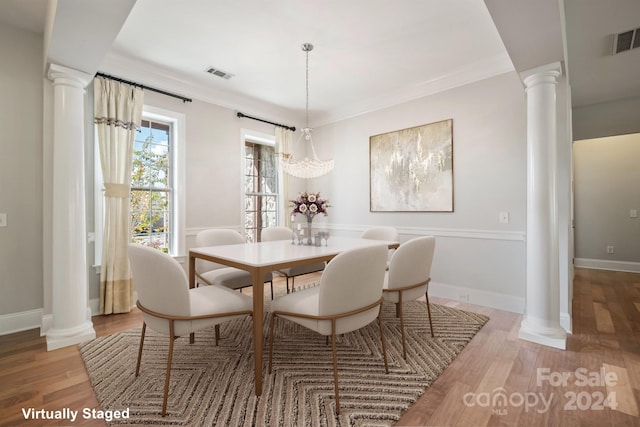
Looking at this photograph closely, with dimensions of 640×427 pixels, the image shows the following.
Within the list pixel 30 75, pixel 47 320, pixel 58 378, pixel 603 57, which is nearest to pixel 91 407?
pixel 58 378

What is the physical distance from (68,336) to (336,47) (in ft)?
11.4

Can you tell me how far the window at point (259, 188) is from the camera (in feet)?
14.9

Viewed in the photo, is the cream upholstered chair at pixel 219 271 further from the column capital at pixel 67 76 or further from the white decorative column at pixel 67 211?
the column capital at pixel 67 76

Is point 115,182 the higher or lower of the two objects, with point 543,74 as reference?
lower

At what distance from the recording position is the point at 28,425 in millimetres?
1487

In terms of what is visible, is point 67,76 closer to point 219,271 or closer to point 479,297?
point 219,271

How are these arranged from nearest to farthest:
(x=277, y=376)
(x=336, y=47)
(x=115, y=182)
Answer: (x=277, y=376), (x=336, y=47), (x=115, y=182)

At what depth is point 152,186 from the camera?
11.6ft

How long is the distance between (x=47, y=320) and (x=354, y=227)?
363 cm

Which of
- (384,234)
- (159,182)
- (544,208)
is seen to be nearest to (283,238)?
(384,234)

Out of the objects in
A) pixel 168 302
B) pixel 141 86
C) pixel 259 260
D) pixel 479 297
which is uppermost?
pixel 141 86

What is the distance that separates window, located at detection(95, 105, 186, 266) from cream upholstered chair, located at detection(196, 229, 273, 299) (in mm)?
934

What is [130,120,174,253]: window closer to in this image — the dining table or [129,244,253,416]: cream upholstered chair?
the dining table

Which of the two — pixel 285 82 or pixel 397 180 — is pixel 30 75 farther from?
pixel 397 180
